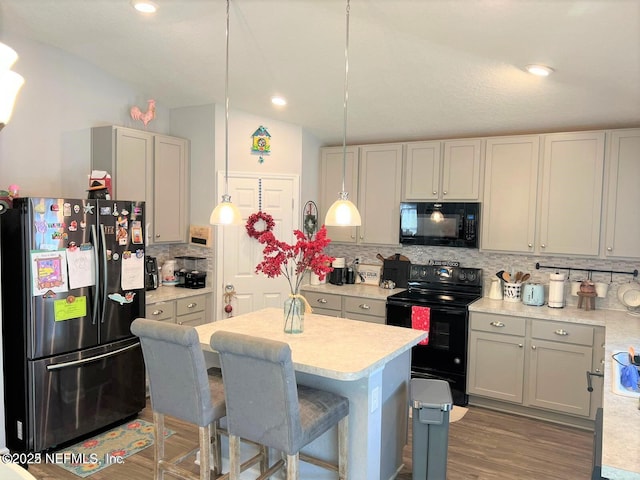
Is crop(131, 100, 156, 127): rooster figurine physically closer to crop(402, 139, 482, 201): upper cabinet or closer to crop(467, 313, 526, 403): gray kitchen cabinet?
crop(402, 139, 482, 201): upper cabinet

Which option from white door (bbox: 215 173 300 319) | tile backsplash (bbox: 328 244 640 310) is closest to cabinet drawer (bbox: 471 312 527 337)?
tile backsplash (bbox: 328 244 640 310)

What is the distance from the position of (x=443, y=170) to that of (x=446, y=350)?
1652 millimetres

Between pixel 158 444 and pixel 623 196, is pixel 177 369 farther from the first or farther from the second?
pixel 623 196

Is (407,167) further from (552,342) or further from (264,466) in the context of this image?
(264,466)

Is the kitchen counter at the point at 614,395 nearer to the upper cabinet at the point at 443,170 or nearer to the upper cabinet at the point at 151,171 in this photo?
the upper cabinet at the point at 443,170

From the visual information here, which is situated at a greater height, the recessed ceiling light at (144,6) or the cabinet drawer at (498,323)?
the recessed ceiling light at (144,6)

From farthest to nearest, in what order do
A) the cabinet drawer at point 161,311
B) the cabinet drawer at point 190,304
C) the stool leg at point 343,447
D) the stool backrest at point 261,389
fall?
the cabinet drawer at point 190,304 → the cabinet drawer at point 161,311 → the stool leg at point 343,447 → the stool backrest at point 261,389

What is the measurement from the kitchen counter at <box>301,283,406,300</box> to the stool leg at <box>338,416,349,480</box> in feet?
7.19

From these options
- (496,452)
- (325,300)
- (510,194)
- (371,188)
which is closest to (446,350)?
(496,452)

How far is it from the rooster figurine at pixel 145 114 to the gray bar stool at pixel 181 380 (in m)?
2.56

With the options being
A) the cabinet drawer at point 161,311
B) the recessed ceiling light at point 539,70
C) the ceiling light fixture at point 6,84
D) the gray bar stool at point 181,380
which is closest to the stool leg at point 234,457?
the gray bar stool at point 181,380

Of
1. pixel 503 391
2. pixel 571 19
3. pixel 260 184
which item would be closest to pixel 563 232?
pixel 503 391

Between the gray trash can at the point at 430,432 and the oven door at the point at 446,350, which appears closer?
the gray trash can at the point at 430,432

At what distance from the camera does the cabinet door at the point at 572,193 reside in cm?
393
